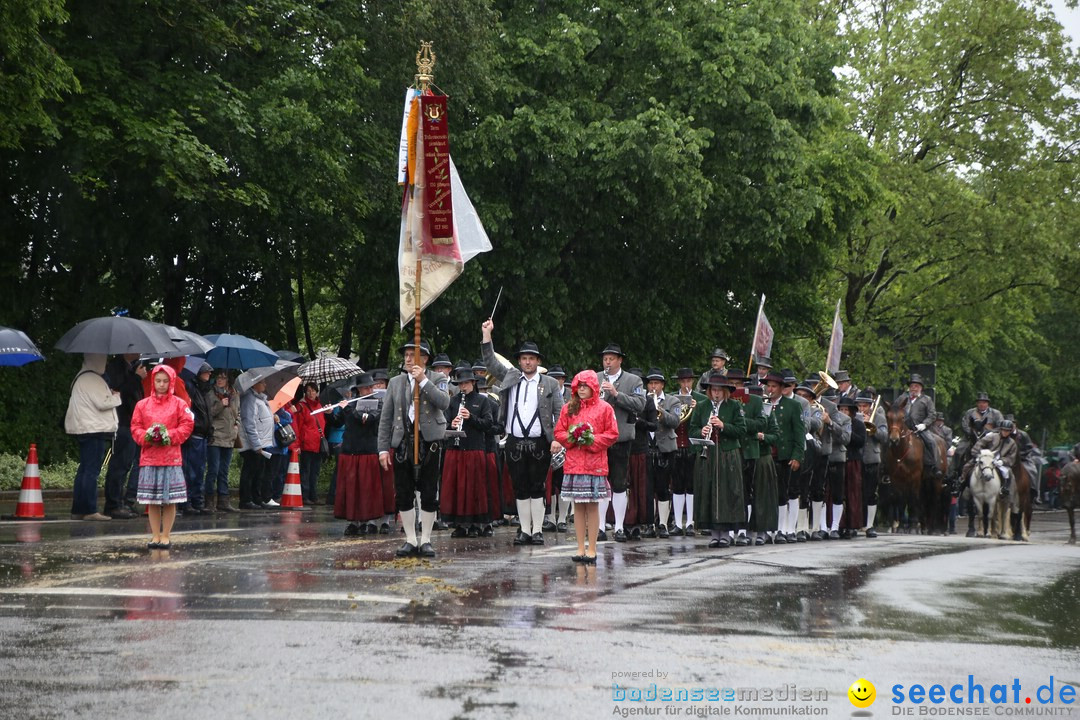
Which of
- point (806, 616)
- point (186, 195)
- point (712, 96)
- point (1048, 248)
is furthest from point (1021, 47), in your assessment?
point (806, 616)

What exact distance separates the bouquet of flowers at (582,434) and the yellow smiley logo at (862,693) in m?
6.43

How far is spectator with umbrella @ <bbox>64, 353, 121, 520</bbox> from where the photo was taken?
1830 cm

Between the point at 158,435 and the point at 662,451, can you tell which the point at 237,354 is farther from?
the point at 158,435

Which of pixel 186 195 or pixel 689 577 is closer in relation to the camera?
pixel 689 577

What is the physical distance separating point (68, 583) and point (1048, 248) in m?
36.8

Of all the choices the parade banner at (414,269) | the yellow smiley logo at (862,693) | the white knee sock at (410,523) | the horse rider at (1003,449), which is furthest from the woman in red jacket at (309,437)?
the yellow smiley logo at (862,693)

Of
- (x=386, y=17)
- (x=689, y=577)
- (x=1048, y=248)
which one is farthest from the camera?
(x=1048, y=248)

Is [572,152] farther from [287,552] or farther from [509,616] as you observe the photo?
[509,616]

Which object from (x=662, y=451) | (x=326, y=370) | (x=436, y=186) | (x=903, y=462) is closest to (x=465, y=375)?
(x=662, y=451)

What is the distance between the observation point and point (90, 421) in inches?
720

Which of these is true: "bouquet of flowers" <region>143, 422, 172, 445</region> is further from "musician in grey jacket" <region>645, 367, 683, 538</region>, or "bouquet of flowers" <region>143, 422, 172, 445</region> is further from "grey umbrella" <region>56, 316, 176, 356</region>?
"musician in grey jacket" <region>645, 367, 683, 538</region>

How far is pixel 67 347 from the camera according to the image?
18266 mm

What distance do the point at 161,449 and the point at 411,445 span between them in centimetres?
258

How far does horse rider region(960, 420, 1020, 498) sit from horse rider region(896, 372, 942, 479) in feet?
3.51
